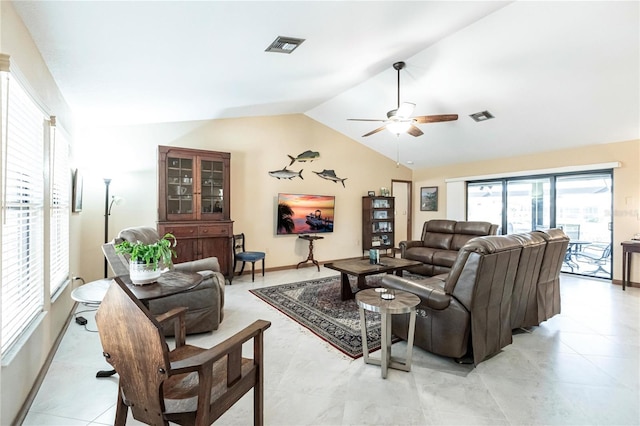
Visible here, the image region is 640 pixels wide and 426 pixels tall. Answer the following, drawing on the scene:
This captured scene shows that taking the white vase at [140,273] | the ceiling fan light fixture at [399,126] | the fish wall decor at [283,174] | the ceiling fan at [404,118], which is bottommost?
the white vase at [140,273]

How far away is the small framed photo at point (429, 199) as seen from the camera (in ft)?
25.9

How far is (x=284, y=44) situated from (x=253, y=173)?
3.23m

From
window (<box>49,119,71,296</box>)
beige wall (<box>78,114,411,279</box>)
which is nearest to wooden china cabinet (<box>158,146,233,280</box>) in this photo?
beige wall (<box>78,114,411,279</box>)

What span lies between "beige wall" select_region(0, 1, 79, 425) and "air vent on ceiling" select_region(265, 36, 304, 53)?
1748 mm

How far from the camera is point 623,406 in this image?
1978mm

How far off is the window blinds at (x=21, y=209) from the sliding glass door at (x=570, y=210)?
7564mm

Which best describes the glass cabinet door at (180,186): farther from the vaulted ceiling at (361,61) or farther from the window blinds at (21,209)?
the window blinds at (21,209)

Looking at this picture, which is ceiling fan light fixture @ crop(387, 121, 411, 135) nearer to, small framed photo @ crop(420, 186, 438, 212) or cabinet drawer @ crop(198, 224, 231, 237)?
cabinet drawer @ crop(198, 224, 231, 237)

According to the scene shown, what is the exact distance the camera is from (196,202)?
485 centimetres

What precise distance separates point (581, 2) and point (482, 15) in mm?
840

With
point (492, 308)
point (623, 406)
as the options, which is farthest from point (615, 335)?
point (492, 308)

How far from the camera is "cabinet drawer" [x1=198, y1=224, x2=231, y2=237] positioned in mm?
4801

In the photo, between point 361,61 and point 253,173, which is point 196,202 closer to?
point 253,173

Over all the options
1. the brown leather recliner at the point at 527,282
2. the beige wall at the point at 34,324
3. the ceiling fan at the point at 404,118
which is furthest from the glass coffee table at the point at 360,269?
the beige wall at the point at 34,324
